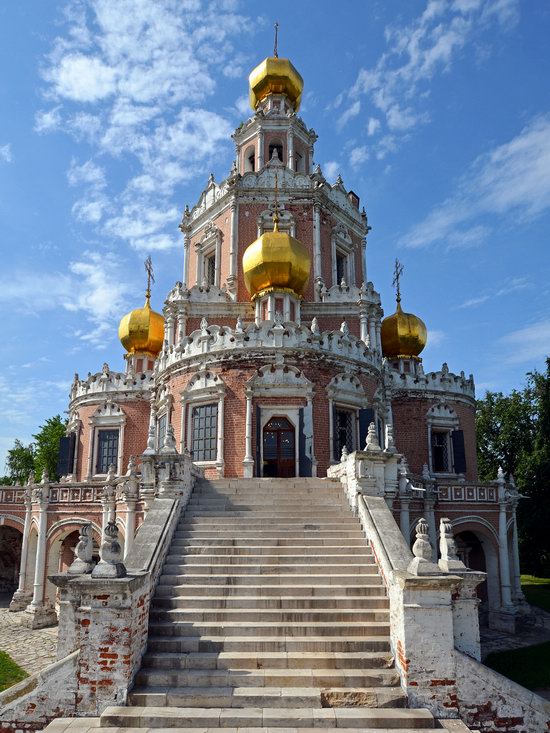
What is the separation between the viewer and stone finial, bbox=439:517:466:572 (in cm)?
970

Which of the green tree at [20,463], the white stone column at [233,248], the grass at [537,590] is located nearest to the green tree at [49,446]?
the green tree at [20,463]

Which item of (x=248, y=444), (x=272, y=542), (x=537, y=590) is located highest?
(x=248, y=444)

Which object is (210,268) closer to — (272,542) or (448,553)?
(272,542)

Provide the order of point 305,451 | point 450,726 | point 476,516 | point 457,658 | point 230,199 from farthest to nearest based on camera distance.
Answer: point 230,199 < point 476,516 < point 305,451 < point 457,658 < point 450,726

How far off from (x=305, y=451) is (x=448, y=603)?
11724mm

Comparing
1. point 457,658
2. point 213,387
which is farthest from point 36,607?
point 457,658

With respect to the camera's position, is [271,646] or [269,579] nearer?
[271,646]

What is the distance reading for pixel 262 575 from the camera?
11.0m

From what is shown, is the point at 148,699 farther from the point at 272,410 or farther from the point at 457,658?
the point at 272,410

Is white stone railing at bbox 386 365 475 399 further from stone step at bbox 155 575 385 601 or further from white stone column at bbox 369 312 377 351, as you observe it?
stone step at bbox 155 575 385 601

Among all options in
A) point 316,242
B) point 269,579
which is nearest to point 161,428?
point 316,242

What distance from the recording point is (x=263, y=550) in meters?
12.0

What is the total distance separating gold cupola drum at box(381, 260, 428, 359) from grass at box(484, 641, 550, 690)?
1546 centimetres

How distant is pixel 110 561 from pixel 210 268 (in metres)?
22.5
